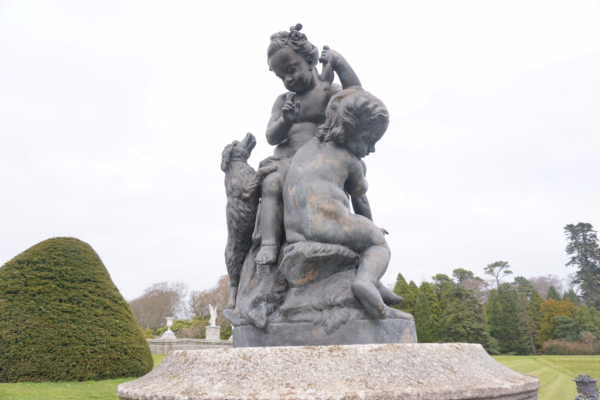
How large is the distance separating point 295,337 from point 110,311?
9494 mm

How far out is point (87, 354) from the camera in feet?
31.3

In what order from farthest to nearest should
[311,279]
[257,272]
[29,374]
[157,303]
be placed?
[157,303] → [29,374] → [257,272] → [311,279]

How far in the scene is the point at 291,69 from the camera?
3492 millimetres

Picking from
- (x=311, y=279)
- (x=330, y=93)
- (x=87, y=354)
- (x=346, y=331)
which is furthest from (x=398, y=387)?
(x=87, y=354)

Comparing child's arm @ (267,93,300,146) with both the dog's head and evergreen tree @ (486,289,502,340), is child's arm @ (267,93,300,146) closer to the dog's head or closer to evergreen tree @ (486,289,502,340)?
the dog's head

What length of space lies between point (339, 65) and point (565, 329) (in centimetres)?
3319

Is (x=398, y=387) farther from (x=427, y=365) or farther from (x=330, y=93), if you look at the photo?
(x=330, y=93)

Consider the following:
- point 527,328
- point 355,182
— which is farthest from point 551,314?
point 355,182

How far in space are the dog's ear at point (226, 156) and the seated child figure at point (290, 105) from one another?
33 centimetres

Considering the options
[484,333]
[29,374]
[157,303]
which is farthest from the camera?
[157,303]

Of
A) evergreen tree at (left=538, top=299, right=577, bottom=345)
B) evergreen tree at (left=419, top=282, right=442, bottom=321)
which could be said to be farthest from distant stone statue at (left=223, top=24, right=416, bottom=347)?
evergreen tree at (left=538, top=299, right=577, bottom=345)

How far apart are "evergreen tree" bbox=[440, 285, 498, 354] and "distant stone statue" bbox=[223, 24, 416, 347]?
998 inches

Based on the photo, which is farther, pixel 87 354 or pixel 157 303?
pixel 157 303

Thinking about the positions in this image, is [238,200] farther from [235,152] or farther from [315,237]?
[315,237]
